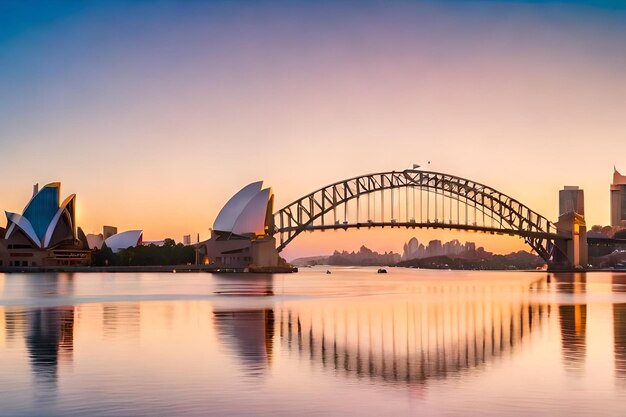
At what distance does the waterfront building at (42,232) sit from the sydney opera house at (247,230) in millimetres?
26028

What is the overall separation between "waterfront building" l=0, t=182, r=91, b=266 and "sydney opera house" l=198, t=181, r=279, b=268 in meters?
26.0

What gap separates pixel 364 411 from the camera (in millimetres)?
14242

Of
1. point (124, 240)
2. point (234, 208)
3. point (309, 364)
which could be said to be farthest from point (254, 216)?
point (309, 364)

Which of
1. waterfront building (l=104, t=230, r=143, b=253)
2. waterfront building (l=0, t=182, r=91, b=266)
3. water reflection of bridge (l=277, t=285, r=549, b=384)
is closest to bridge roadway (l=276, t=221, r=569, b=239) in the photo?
waterfront building (l=0, t=182, r=91, b=266)

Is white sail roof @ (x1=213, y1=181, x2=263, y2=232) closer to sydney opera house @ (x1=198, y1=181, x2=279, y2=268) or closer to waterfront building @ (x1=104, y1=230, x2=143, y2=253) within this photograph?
sydney opera house @ (x1=198, y1=181, x2=279, y2=268)

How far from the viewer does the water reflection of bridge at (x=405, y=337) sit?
1984 cm

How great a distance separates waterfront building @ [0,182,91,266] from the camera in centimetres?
14600

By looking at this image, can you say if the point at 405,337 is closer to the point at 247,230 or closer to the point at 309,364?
the point at 309,364

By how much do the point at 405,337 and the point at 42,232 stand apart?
130 metres

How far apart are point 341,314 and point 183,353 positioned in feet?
52.1

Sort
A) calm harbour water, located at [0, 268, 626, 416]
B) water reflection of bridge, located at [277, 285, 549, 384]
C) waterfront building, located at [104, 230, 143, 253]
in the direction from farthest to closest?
waterfront building, located at [104, 230, 143, 253], water reflection of bridge, located at [277, 285, 549, 384], calm harbour water, located at [0, 268, 626, 416]

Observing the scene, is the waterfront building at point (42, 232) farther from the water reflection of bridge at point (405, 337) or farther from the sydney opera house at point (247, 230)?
the water reflection of bridge at point (405, 337)

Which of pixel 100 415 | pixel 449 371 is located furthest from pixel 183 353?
pixel 100 415

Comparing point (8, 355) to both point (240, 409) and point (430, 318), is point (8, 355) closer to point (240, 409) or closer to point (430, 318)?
point (240, 409)
